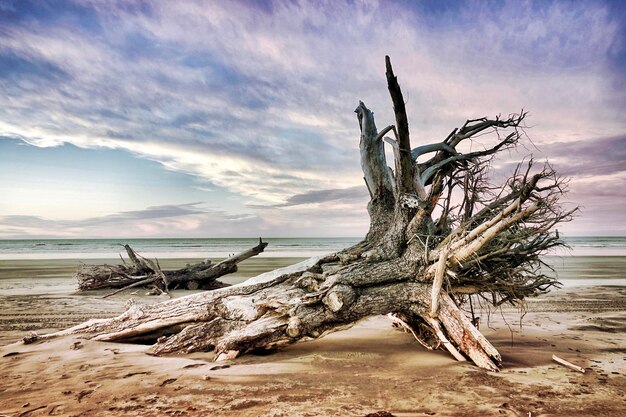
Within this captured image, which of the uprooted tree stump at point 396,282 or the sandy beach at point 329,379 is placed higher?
the uprooted tree stump at point 396,282

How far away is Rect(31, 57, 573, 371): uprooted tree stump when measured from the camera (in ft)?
15.9

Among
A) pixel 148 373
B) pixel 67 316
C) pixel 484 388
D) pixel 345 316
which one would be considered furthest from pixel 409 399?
pixel 67 316

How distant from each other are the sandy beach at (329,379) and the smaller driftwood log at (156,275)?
174 inches

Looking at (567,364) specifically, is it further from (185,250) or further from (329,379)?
(185,250)

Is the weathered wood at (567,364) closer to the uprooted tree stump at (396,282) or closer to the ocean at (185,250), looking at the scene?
the uprooted tree stump at (396,282)

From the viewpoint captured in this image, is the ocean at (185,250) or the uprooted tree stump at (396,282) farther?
the ocean at (185,250)

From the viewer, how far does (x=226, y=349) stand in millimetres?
4914

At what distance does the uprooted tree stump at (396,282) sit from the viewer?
15.9ft

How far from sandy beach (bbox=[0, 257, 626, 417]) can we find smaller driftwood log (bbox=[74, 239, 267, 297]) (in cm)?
441

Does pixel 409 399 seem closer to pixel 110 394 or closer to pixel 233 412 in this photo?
pixel 233 412

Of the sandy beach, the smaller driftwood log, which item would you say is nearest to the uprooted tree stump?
the sandy beach

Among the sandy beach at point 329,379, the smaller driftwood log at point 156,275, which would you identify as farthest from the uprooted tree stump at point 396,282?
the smaller driftwood log at point 156,275

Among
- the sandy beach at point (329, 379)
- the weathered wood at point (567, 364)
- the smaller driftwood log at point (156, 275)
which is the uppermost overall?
the smaller driftwood log at point (156, 275)

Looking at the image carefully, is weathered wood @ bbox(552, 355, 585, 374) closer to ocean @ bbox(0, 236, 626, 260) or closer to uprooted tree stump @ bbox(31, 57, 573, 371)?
uprooted tree stump @ bbox(31, 57, 573, 371)
